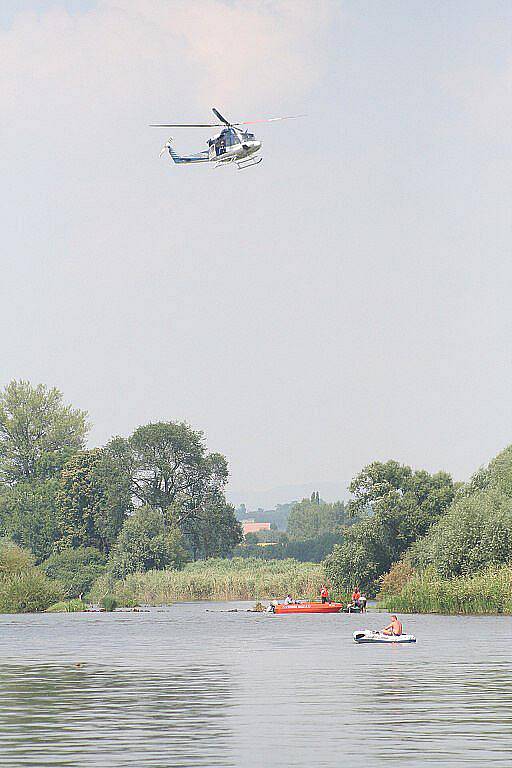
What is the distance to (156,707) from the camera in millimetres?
28531

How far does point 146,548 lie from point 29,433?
1175 inches

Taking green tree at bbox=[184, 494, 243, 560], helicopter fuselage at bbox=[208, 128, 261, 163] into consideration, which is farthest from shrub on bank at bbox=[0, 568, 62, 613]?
green tree at bbox=[184, 494, 243, 560]

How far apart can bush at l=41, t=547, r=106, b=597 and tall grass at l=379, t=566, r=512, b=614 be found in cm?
4941

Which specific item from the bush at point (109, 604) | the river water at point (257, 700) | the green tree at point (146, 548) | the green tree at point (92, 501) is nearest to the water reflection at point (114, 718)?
the river water at point (257, 700)

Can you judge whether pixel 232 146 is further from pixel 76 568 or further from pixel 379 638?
pixel 76 568

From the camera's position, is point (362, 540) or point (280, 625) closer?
point (280, 625)

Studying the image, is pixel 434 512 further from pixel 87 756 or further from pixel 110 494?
pixel 87 756

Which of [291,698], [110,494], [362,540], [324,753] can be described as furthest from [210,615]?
[324,753]

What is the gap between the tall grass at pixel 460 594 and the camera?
2744 inches

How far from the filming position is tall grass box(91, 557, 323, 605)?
97.9 m

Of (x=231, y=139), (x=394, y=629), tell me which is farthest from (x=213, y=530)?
(x=394, y=629)

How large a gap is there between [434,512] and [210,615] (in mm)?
17460

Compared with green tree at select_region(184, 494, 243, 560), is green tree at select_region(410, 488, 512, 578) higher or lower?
lower

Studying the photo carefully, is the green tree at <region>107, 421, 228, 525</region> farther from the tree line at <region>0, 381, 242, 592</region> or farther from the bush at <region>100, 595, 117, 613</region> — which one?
the bush at <region>100, 595, 117, 613</region>
